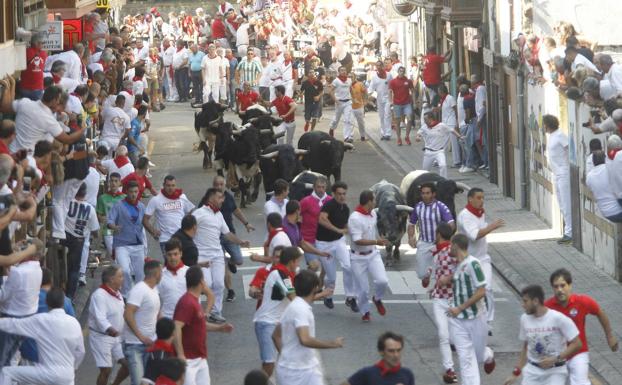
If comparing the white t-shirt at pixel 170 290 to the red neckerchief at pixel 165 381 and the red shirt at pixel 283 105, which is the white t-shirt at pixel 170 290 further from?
the red shirt at pixel 283 105

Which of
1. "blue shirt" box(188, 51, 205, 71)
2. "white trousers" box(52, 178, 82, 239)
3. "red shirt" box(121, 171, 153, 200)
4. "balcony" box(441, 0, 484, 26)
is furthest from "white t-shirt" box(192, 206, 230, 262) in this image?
"blue shirt" box(188, 51, 205, 71)

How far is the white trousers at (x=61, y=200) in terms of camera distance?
22.7 m

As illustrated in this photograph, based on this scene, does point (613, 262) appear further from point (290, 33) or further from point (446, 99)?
point (290, 33)

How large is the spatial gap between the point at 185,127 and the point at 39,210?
23583 millimetres

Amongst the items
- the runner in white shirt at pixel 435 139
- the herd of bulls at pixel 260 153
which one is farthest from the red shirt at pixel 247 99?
the runner in white shirt at pixel 435 139

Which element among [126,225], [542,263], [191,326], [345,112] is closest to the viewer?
[191,326]

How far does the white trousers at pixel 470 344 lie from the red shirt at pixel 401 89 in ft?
73.9

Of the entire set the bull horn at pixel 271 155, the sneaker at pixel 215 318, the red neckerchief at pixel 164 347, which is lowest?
the sneaker at pixel 215 318

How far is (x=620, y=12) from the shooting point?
84.3ft

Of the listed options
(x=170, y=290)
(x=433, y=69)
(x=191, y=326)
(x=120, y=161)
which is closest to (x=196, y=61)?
(x=433, y=69)

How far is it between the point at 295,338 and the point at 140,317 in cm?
245

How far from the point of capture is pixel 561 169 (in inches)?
1041

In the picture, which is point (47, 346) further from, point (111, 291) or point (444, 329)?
point (444, 329)

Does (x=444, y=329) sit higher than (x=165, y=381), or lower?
lower
